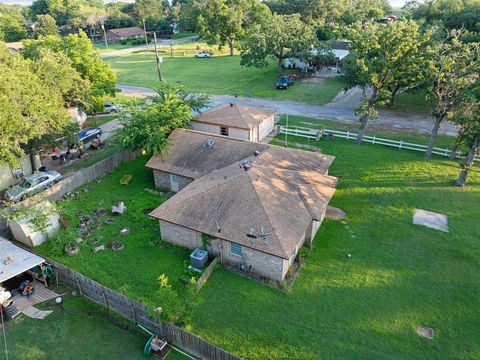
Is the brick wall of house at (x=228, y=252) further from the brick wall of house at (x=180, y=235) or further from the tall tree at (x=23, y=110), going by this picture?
the tall tree at (x=23, y=110)

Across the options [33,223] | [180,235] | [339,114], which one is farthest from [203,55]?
[180,235]

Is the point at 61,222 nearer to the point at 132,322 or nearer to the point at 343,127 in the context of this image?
the point at 132,322

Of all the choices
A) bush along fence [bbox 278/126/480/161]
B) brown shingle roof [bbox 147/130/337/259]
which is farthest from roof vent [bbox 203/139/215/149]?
bush along fence [bbox 278/126/480/161]

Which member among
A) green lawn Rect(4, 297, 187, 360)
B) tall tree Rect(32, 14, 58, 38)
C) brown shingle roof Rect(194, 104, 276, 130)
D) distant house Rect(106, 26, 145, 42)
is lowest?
green lawn Rect(4, 297, 187, 360)

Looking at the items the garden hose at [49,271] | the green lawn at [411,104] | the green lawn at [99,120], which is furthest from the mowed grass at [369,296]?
the green lawn at [99,120]

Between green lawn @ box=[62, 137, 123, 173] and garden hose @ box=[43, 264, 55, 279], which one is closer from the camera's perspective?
garden hose @ box=[43, 264, 55, 279]

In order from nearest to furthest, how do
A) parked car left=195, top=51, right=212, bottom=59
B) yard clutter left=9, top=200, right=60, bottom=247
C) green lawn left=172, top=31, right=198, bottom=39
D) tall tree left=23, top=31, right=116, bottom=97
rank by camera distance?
1. yard clutter left=9, top=200, right=60, bottom=247
2. tall tree left=23, top=31, right=116, bottom=97
3. parked car left=195, top=51, right=212, bottom=59
4. green lawn left=172, top=31, right=198, bottom=39

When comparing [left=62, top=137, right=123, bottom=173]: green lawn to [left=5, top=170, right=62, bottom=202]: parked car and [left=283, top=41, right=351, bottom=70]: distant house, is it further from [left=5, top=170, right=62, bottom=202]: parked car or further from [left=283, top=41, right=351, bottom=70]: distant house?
[left=283, top=41, right=351, bottom=70]: distant house

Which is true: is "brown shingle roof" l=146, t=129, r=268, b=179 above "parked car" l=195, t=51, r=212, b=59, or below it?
below
